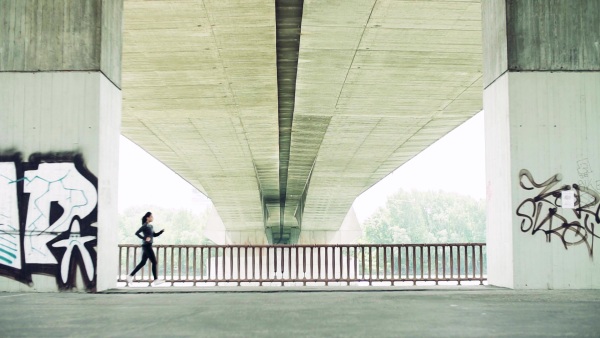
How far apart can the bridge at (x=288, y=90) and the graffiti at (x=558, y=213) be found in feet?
0.08

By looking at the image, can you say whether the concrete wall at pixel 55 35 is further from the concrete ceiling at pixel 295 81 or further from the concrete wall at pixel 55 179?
the concrete ceiling at pixel 295 81

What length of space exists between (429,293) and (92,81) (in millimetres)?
6792

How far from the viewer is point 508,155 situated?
11.6m

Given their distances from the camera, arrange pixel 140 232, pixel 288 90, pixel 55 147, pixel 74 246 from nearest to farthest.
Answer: pixel 74 246, pixel 55 147, pixel 140 232, pixel 288 90

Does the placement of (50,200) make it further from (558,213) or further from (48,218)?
(558,213)

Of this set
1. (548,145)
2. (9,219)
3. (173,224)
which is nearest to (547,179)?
(548,145)

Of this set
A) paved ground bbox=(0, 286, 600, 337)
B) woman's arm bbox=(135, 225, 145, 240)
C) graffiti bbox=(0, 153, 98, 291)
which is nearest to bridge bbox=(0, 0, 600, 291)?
graffiti bbox=(0, 153, 98, 291)

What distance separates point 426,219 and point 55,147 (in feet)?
504

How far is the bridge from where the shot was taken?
11.3 meters

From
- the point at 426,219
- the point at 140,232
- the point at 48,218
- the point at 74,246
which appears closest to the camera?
the point at 74,246

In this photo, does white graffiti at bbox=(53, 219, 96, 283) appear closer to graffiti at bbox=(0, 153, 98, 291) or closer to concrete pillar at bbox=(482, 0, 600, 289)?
graffiti at bbox=(0, 153, 98, 291)

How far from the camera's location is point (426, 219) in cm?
16062

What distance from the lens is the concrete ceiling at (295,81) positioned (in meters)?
16.1

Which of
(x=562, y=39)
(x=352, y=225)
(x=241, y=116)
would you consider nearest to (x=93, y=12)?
(x=562, y=39)
